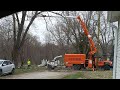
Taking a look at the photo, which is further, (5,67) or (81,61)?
(81,61)

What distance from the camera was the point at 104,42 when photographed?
59.8 meters

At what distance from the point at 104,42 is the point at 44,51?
21850 millimetres

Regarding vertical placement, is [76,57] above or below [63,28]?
below

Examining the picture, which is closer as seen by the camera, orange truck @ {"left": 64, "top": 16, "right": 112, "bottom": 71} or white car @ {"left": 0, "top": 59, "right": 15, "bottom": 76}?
white car @ {"left": 0, "top": 59, "right": 15, "bottom": 76}

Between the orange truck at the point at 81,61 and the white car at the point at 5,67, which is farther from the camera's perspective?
the orange truck at the point at 81,61

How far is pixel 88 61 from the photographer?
31578 mm
